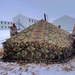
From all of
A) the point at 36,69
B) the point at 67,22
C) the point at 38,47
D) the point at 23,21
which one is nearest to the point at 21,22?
the point at 23,21

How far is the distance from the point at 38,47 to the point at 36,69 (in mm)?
727

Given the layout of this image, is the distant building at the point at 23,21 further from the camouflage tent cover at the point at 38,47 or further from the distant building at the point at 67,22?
the camouflage tent cover at the point at 38,47

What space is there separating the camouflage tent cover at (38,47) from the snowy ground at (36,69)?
27cm

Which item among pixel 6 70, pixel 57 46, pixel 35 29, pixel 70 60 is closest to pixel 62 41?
pixel 57 46

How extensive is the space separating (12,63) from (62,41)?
155 centimetres

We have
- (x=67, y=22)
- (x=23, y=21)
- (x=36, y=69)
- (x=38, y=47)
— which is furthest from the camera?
(x=67, y=22)

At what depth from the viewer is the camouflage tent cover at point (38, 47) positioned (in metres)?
3.83

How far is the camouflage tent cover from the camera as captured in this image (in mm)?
3828

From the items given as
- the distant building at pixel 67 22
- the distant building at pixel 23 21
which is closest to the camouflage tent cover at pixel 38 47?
the distant building at pixel 23 21

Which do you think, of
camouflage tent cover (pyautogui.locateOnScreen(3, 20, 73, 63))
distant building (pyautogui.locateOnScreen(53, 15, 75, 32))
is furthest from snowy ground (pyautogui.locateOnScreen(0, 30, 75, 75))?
distant building (pyautogui.locateOnScreen(53, 15, 75, 32))

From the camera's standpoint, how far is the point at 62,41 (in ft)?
13.2

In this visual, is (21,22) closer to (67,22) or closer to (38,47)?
(67,22)

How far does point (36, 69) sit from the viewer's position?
334 centimetres

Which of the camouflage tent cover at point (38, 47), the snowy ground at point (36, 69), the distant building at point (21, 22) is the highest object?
the distant building at point (21, 22)
